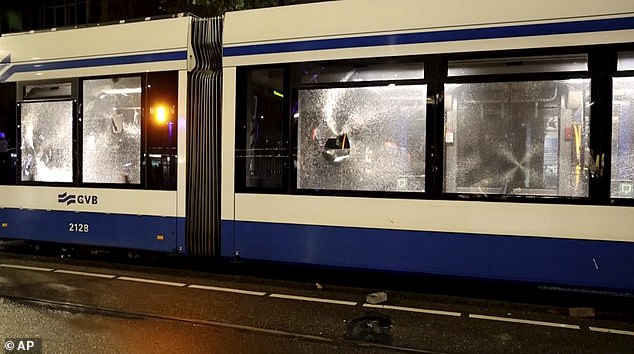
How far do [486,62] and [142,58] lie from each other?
15.4 ft

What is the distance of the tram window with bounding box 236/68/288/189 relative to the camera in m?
7.17

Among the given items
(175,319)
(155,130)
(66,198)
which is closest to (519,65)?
(175,319)

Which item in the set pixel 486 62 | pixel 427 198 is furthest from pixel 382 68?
pixel 427 198

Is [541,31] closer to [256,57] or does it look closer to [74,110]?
[256,57]

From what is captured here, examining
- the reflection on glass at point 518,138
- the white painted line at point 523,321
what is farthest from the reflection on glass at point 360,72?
the white painted line at point 523,321

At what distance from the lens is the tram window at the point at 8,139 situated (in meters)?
8.88

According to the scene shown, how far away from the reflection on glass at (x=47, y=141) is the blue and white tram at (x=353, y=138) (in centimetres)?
3

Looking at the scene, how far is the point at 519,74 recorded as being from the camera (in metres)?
6.15

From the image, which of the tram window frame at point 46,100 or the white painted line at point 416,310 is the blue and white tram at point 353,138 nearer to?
the tram window frame at point 46,100

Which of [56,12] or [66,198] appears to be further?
[56,12]

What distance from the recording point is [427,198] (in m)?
6.46

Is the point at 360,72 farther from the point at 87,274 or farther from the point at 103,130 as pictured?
the point at 87,274

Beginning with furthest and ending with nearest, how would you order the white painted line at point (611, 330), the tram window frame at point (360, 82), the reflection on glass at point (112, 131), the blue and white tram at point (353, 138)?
1. the reflection on glass at point (112, 131)
2. the tram window frame at point (360, 82)
3. the blue and white tram at point (353, 138)
4. the white painted line at point (611, 330)

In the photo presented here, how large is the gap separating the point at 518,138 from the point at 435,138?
0.91 meters
